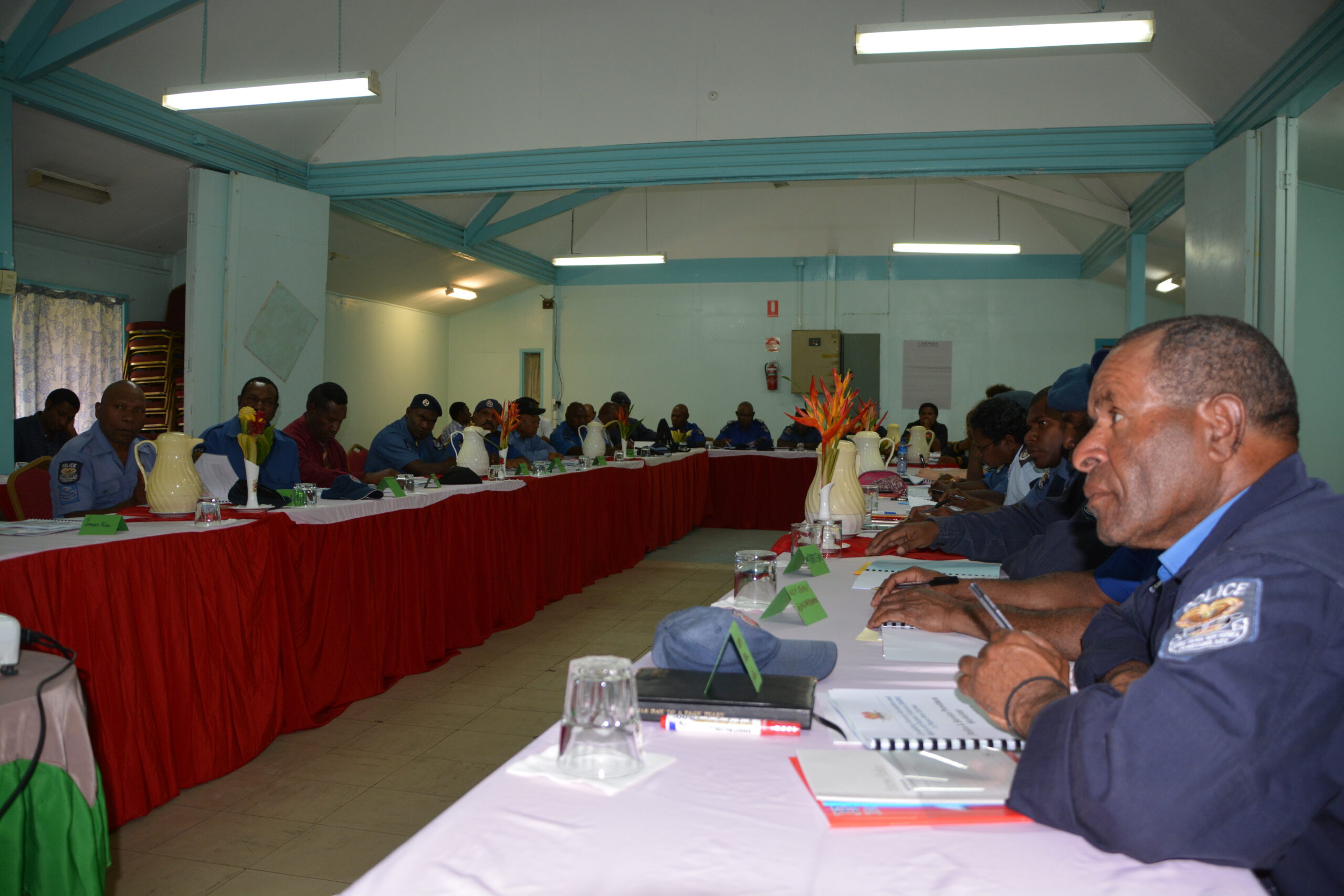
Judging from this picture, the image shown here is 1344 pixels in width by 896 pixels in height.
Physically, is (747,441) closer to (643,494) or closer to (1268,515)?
(643,494)

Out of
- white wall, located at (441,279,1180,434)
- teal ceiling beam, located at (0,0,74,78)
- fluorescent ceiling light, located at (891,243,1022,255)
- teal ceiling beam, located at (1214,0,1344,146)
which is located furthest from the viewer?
white wall, located at (441,279,1180,434)

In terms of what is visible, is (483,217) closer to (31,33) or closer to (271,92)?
(271,92)

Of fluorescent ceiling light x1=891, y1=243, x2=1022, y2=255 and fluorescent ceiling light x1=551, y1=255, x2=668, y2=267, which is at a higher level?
fluorescent ceiling light x1=891, y1=243, x2=1022, y2=255

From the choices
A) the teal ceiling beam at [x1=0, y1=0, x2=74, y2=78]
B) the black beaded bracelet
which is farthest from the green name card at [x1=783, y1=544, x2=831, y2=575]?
the teal ceiling beam at [x1=0, y1=0, x2=74, y2=78]

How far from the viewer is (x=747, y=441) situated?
889 centimetres

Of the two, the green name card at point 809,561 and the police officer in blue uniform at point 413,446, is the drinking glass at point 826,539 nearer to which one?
Answer: the green name card at point 809,561

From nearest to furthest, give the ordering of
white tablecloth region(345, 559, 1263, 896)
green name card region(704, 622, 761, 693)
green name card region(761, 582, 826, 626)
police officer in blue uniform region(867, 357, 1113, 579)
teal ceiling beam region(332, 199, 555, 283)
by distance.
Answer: white tablecloth region(345, 559, 1263, 896), green name card region(704, 622, 761, 693), green name card region(761, 582, 826, 626), police officer in blue uniform region(867, 357, 1113, 579), teal ceiling beam region(332, 199, 555, 283)

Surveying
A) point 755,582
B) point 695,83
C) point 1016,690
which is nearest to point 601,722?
point 1016,690

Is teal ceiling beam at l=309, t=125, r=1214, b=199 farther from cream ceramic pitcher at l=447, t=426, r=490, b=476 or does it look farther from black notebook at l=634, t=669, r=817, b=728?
black notebook at l=634, t=669, r=817, b=728

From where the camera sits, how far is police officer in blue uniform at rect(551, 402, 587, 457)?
24.3 feet

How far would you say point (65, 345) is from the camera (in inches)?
276

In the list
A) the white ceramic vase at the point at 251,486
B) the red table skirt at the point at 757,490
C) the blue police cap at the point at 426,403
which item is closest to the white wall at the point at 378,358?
the red table skirt at the point at 757,490

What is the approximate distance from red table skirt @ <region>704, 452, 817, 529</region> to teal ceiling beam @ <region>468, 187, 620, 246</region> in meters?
3.13

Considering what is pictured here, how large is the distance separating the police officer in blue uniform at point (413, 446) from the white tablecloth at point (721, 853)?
4.03 meters
